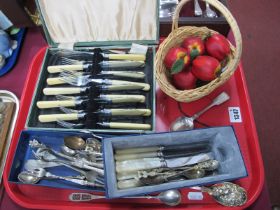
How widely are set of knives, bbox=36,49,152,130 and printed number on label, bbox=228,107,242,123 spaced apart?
0.72 feet

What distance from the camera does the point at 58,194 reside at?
0.65 metres

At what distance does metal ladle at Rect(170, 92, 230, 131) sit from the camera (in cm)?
68

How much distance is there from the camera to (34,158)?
0.67 meters

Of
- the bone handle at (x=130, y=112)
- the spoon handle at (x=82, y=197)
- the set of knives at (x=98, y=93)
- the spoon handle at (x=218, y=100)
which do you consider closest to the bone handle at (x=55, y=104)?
the set of knives at (x=98, y=93)

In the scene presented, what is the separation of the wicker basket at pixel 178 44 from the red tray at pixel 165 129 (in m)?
0.10

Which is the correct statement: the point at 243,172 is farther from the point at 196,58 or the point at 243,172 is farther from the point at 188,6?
the point at 188,6

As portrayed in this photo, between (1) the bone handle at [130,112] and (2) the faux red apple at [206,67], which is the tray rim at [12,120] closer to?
(1) the bone handle at [130,112]

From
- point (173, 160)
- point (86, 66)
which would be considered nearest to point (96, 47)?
point (86, 66)

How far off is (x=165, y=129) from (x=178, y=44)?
0.22 meters

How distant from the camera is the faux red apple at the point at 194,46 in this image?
2.14 feet

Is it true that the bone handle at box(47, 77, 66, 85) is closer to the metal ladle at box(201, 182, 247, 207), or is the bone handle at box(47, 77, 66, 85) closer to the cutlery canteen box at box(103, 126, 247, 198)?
the cutlery canteen box at box(103, 126, 247, 198)

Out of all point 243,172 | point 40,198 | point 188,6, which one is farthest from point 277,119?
point 40,198

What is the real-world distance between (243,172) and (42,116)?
0.47 meters

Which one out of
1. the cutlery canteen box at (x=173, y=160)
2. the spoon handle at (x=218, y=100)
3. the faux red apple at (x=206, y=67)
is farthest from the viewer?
the spoon handle at (x=218, y=100)
